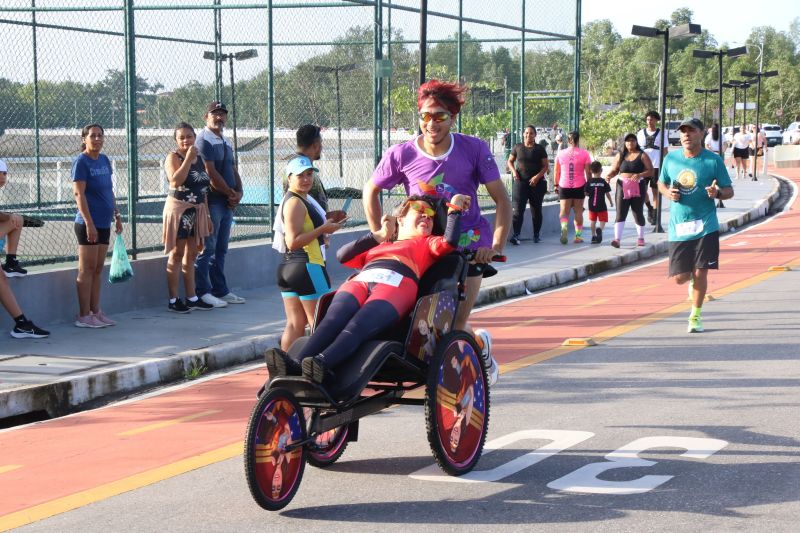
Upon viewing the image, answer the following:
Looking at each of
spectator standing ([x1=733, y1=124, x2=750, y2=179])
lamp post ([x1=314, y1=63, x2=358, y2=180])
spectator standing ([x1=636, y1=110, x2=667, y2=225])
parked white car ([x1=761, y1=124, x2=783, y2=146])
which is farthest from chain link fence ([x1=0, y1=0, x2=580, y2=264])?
parked white car ([x1=761, y1=124, x2=783, y2=146])

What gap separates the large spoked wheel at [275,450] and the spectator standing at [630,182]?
14196mm

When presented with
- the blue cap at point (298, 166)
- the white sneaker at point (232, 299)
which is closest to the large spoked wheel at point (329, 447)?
the blue cap at point (298, 166)

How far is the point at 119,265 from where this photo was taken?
1152cm

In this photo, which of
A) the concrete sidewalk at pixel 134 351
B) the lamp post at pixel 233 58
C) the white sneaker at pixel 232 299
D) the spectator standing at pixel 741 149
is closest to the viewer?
the concrete sidewalk at pixel 134 351

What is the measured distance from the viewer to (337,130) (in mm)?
17703

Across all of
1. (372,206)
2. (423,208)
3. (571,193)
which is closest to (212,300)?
(372,206)

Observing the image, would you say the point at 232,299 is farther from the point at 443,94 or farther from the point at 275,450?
the point at 275,450

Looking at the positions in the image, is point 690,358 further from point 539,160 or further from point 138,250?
point 539,160

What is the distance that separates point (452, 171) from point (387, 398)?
1.52m

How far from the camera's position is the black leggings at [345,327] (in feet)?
20.0

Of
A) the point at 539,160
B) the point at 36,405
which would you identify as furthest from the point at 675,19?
the point at 36,405

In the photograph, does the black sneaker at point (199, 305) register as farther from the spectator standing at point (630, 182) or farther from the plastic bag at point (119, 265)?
the spectator standing at point (630, 182)

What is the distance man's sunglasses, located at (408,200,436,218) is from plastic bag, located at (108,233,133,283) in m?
5.18

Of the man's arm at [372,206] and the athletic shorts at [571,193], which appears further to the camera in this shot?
the athletic shorts at [571,193]
